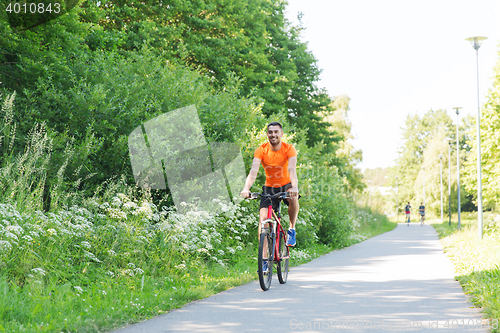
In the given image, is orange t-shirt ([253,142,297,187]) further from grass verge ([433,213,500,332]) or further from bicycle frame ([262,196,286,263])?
grass verge ([433,213,500,332])

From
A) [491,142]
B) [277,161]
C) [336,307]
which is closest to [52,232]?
[277,161]

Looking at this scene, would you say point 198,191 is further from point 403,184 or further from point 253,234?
point 403,184

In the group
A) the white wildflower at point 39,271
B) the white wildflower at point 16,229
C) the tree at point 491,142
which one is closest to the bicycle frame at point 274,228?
the white wildflower at point 39,271

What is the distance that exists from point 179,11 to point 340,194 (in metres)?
11.2

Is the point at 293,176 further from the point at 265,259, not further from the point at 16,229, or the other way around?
the point at 16,229

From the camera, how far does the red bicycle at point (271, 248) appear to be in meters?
6.80

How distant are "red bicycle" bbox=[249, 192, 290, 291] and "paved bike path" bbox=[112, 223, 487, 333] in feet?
0.67

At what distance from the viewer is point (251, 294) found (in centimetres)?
656

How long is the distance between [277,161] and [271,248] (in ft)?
4.17

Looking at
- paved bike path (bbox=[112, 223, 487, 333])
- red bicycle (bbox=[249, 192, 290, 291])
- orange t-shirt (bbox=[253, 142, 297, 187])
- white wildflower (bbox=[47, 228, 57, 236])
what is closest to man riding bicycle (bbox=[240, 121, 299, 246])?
orange t-shirt (bbox=[253, 142, 297, 187])

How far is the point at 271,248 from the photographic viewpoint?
23.2 ft

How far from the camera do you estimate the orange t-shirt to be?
23.5ft

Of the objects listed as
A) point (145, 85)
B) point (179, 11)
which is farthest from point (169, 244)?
point (179, 11)

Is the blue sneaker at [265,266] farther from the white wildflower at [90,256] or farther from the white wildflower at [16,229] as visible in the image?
the white wildflower at [16,229]
